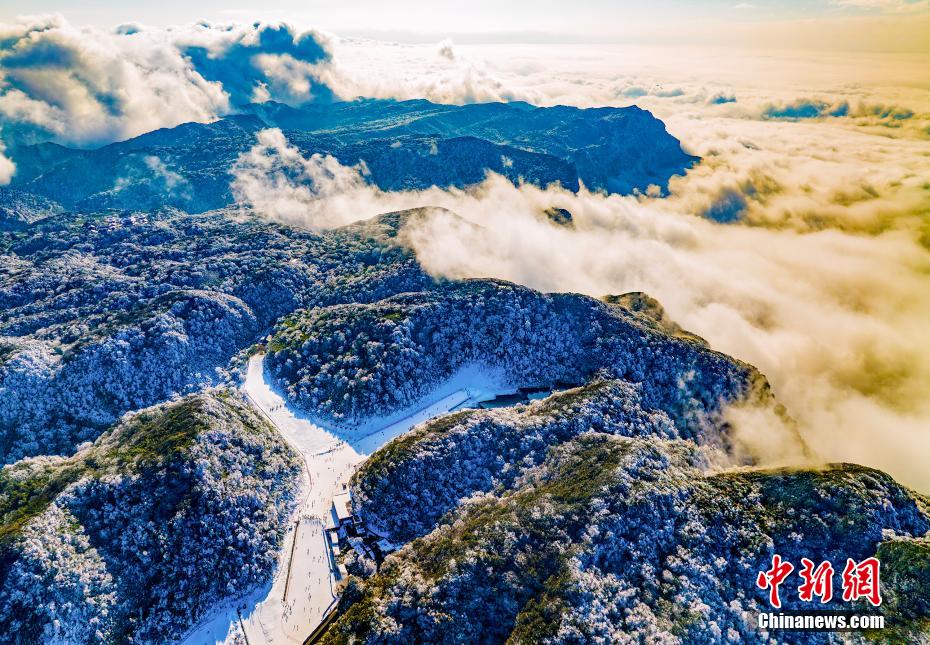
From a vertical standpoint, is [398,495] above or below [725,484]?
below

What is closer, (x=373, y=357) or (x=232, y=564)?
(x=232, y=564)

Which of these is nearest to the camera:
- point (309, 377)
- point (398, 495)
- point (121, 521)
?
point (121, 521)

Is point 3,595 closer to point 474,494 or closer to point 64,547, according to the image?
point 64,547

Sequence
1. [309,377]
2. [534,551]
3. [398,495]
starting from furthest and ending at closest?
1. [309,377]
2. [398,495]
3. [534,551]

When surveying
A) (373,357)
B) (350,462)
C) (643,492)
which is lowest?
(350,462)

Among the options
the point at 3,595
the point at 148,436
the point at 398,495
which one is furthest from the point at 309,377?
the point at 3,595

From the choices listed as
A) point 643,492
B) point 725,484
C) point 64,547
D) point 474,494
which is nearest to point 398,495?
point 474,494
